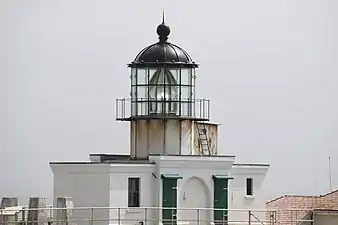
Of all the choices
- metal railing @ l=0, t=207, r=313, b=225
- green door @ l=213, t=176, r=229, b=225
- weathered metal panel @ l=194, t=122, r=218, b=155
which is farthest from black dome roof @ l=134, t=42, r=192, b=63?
metal railing @ l=0, t=207, r=313, b=225

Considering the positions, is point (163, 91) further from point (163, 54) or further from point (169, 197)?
point (169, 197)

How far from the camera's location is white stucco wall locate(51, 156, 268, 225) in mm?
26875

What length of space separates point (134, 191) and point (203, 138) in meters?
2.37

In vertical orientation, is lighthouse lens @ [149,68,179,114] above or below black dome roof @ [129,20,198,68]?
below

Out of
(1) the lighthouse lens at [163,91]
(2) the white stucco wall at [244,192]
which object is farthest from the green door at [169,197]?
(1) the lighthouse lens at [163,91]

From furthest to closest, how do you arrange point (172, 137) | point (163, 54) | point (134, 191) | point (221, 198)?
point (163, 54), point (172, 137), point (221, 198), point (134, 191)

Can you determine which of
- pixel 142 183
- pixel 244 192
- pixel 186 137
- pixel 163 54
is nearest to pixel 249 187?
pixel 244 192

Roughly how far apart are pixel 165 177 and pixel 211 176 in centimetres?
103

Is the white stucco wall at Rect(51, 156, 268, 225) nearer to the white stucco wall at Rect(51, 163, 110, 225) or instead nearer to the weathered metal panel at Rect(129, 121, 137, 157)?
the white stucco wall at Rect(51, 163, 110, 225)

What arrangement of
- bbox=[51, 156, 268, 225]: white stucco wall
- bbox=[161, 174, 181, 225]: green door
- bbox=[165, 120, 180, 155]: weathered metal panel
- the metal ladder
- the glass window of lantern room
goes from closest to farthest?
bbox=[51, 156, 268, 225]: white stucco wall → bbox=[161, 174, 181, 225]: green door → bbox=[165, 120, 180, 155]: weathered metal panel → the glass window of lantern room → the metal ladder

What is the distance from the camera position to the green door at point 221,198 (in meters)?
27.5

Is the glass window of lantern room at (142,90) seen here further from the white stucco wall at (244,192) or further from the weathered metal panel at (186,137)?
the white stucco wall at (244,192)

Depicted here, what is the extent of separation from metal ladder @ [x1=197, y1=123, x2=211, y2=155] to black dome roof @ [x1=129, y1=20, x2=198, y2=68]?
1.33m

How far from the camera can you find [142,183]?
89.3ft
